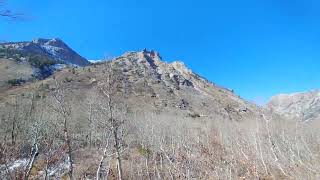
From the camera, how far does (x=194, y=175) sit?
45.0 metres

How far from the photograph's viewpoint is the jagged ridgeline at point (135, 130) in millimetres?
28938

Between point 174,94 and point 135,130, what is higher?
point 174,94

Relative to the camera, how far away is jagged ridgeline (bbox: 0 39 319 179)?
28938 millimetres

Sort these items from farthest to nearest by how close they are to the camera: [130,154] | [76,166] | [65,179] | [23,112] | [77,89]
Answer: [77,89] < [23,112] < [130,154] < [76,166] < [65,179]

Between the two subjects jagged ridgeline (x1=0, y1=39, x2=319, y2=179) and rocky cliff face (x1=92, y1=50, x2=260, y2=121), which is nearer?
jagged ridgeline (x1=0, y1=39, x2=319, y2=179)

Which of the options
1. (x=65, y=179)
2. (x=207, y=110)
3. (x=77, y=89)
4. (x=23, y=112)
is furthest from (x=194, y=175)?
(x=207, y=110)

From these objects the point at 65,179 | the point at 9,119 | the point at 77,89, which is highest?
the point at 77,89

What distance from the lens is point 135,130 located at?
84.1 meters

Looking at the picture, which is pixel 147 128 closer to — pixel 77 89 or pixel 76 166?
pixel 76 166

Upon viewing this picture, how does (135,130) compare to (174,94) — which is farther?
(174,94)

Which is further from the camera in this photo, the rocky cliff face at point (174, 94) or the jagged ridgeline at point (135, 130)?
the rocky cliff face at point (174, 94)

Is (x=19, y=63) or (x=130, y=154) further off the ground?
(x=19, y=63)

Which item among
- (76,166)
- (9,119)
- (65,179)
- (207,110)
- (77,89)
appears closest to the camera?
(65,179)

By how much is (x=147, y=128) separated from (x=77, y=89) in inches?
2010
